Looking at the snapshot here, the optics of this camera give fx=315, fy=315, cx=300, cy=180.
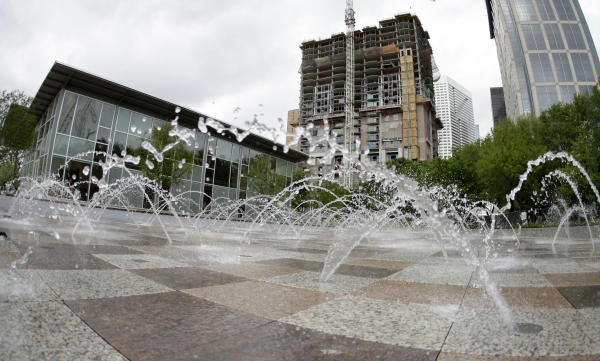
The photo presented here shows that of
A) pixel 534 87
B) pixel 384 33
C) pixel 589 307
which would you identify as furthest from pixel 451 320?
pixel 384 33

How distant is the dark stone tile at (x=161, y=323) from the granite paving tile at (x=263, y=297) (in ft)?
0.35

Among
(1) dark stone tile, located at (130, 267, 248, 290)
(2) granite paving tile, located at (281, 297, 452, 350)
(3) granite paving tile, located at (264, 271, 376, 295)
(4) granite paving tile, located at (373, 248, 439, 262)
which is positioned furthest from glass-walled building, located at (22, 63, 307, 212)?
(2) granite paving tile, located at (281, 297, 452, 350)

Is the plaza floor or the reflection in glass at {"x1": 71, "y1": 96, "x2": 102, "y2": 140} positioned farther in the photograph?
the reflection in glass at {"x1": 71, "y1": 96, "x2": 102, "y2": 140}

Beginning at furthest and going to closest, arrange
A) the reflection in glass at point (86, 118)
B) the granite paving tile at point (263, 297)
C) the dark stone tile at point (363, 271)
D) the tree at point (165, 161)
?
1. the reflection in glass at point (86, 118)
2. the tree at point (165, 161)
3. the dark stone tile at point (363, 271)
4. the granite paving tile at point (263, 297)

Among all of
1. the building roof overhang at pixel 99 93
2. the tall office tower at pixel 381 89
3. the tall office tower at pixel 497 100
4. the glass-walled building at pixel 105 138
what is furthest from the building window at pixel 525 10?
the tall office tower at pixel 497 100

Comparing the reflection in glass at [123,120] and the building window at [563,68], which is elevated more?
the building window at [563,68]

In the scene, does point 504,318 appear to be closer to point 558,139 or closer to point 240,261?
point 240,261

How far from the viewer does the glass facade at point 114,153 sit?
18438 mm

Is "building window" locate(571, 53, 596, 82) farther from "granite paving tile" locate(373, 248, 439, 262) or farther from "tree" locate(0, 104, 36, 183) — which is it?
"tree" locate(0, 104, 36, 183)

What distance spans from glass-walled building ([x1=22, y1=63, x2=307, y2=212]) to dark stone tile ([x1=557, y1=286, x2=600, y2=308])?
17.3 metres

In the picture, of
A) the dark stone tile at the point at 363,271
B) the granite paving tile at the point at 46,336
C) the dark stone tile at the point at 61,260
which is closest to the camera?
the granite paving tile at the point at 46,336

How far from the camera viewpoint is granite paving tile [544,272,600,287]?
2505 mm

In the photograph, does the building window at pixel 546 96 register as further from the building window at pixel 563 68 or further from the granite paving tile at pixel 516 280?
the granite paving tile at pixel 516 280

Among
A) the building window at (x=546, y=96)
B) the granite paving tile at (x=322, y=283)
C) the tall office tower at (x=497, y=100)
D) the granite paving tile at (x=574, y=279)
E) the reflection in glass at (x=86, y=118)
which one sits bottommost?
the granite paving tile at (x=322, y=283)
